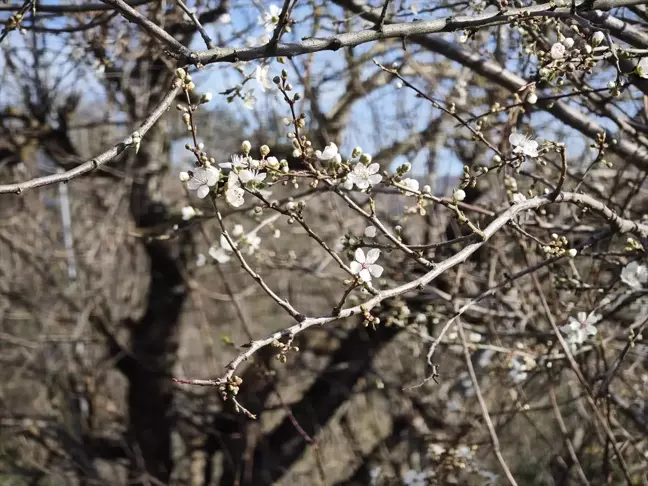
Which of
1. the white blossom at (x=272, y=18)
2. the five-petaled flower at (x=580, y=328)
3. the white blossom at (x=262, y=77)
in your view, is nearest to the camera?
the white blossom at (x=262, y=77)

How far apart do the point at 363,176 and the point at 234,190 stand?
305mm

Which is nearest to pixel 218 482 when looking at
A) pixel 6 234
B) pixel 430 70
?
pixel 6 234

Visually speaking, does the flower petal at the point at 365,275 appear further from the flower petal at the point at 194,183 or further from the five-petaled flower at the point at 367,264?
the flower petal at the point at 194,183

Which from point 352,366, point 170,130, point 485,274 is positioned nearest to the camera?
point 485,274

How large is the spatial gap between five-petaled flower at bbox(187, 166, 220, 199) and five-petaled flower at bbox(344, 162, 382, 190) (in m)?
0.30

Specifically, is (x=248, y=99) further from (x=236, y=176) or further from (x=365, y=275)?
(x=365, y=275)

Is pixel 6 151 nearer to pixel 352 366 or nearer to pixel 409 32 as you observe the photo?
pixel 352 366

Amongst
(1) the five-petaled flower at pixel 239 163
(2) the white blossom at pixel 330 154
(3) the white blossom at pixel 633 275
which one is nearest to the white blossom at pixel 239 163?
(1) the five-petaled flower at pixel 239 163

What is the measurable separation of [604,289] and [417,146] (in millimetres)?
2446

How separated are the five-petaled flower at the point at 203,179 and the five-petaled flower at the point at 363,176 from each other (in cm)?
30

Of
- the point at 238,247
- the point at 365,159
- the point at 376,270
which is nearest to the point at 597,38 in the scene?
the point at 365,159

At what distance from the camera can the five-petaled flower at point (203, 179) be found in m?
1.35

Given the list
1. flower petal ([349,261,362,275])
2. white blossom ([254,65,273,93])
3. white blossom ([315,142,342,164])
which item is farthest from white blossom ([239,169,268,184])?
white blossom ([254,65,273,93])

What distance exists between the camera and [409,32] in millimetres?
1541
